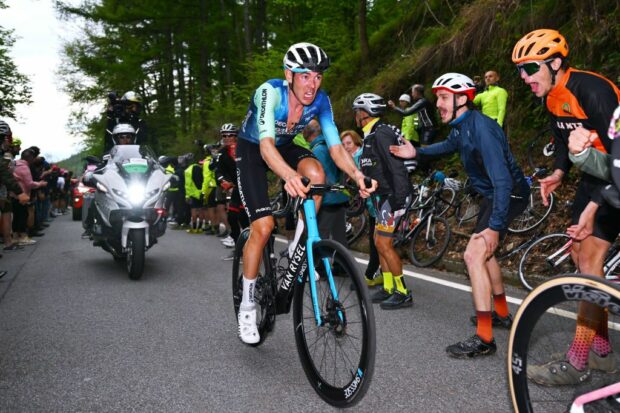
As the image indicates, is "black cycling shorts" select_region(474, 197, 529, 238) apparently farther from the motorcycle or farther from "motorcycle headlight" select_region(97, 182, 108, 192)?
"motorcycle headlight" select_region(97, 182, 108, 192)

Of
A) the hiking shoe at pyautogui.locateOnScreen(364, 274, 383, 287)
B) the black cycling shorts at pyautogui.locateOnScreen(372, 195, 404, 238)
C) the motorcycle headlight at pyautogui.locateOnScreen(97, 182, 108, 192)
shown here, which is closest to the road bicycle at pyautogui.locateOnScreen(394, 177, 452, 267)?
the hiking shoe at pyautogui.locateOnScreen(364, 274, 383, 287)

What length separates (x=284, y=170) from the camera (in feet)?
10.3

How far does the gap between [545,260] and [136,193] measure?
5443mm

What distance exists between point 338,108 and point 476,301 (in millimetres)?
14003

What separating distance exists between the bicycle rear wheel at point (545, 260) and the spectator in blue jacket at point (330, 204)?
223cm

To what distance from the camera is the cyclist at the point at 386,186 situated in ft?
18.3

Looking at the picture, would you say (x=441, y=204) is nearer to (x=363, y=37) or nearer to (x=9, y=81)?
(x=363, y=37)

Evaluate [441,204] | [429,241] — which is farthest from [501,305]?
[441,204]

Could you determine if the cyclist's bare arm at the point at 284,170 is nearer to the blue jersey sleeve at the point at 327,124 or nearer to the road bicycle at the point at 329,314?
the road bicycle at the point at 329,314

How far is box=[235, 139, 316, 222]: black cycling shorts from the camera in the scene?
3.81 meters

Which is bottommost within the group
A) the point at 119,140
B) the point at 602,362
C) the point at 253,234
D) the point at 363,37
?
the point at 602,362

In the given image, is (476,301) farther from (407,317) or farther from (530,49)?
(530,49)

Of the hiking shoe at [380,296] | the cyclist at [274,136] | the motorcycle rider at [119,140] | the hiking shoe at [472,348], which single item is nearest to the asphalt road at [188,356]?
the hiking shoe at [472,348]

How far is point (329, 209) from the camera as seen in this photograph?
256 inches
